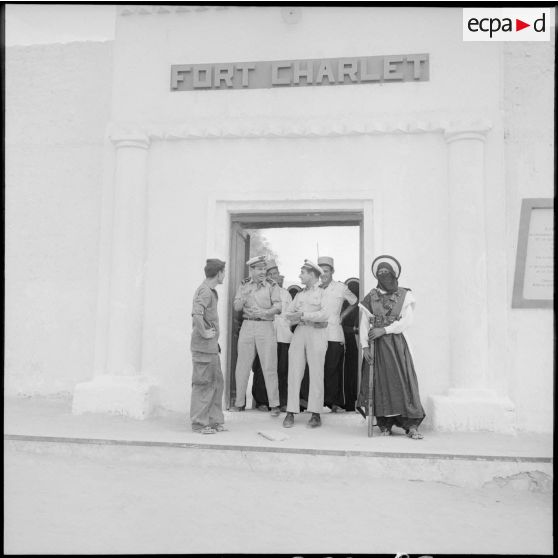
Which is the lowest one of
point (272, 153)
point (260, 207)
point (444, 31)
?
point (260, 207)

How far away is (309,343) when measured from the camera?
5.83m

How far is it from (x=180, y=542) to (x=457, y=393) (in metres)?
3.35

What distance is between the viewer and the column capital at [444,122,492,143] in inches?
238

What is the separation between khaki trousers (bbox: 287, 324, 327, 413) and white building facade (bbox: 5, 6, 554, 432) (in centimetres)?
91

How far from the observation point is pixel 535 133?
6.16m

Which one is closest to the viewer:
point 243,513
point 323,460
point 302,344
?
point 243,513

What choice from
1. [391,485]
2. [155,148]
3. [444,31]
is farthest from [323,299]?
[444,31]

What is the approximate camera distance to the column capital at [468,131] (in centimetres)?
605

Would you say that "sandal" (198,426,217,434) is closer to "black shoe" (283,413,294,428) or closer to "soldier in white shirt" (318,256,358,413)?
"black shoe" (283,413,294,428)

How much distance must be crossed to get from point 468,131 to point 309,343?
8.61 ft

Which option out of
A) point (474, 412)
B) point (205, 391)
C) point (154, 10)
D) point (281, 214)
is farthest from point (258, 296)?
point (154, 10)

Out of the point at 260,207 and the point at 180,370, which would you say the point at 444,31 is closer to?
the point at 260,207

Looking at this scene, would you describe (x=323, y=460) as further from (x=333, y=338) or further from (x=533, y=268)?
(x=533, y=268)

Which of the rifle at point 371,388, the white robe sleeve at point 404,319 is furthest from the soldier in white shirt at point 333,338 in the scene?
the white robe sleeve at point 404,319
